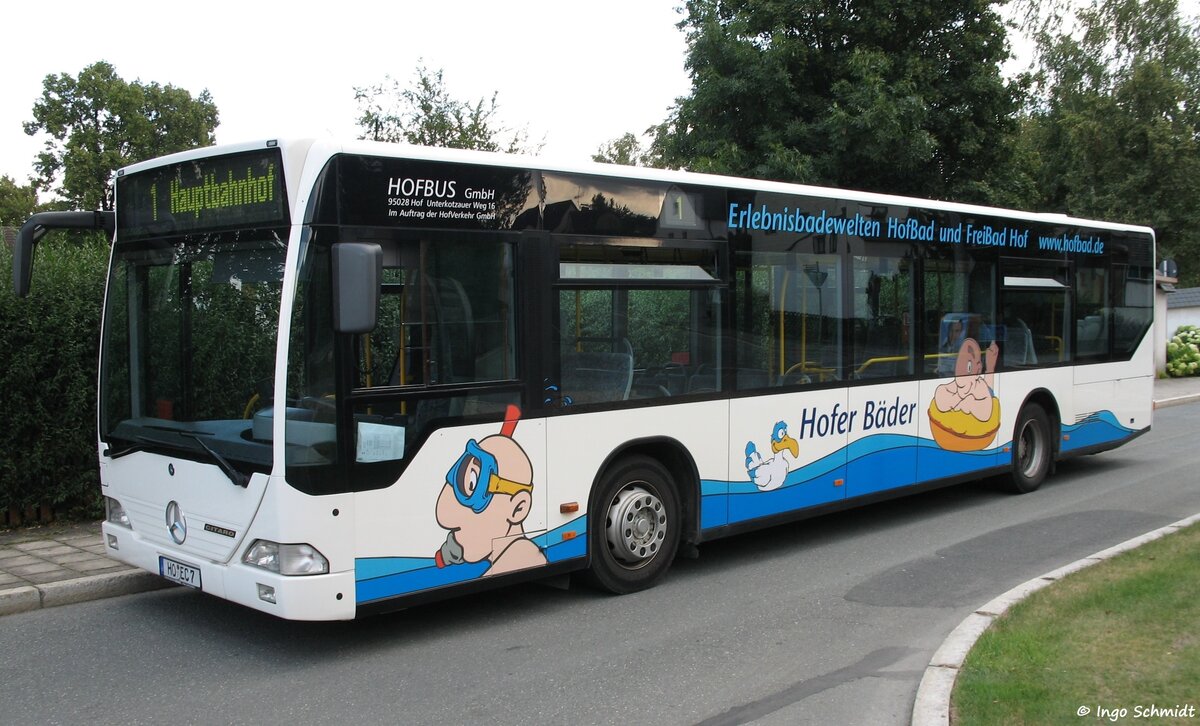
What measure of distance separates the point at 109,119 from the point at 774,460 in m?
52.6

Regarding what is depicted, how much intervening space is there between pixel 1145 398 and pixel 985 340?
13.3 feet

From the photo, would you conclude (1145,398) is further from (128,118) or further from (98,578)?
(128,118)

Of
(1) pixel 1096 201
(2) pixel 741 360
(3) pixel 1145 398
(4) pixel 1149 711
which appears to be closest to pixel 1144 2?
(1) pixel 1096 201

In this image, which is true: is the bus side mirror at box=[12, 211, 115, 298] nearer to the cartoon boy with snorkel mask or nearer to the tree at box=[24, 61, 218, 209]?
the cartoon boy with snorkel mask

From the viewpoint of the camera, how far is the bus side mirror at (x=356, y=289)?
16.3 feet

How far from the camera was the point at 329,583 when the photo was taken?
5.27m

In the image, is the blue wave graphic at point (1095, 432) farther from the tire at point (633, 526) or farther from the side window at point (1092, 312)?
the tire at point (633, 526)

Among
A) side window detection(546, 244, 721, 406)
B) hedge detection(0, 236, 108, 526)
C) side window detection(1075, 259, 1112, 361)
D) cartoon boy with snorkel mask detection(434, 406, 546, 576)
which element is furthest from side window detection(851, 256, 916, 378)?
hedge detection(0, 236, 108, 526)

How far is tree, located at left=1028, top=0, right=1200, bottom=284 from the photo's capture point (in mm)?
28812

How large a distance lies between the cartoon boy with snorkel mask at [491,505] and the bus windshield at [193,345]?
1100 millimetres

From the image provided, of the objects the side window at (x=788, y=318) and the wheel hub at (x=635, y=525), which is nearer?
the wheel hub at (x=635, y=525)

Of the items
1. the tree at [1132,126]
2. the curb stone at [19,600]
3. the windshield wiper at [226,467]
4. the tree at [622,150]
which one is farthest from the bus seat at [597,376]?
the tree at [622,150]

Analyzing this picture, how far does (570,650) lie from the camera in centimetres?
579

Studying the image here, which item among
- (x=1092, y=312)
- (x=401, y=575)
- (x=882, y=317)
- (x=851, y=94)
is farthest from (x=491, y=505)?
(x=851, y=94)
